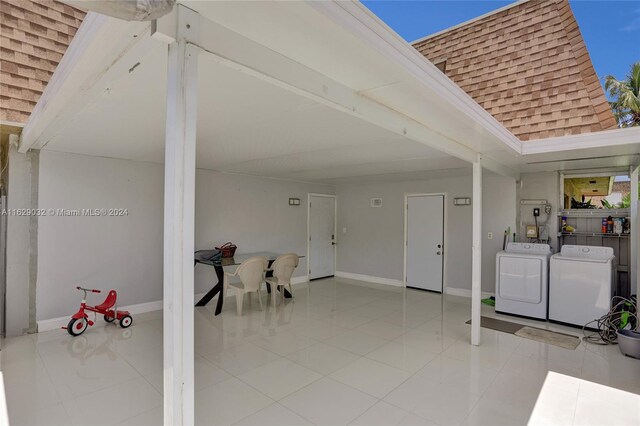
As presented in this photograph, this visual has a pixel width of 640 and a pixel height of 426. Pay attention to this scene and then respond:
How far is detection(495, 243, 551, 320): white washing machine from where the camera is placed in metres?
4.65

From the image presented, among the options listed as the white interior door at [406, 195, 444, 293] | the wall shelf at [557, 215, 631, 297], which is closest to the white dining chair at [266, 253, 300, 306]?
the white interior door at [406, 195, 444, 293]

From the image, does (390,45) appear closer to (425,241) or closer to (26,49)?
(26,49)

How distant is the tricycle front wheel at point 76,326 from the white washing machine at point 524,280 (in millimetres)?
5814

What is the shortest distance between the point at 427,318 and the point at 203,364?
3203mm

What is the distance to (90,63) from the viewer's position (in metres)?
1.64

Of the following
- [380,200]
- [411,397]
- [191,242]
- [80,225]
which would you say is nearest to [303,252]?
[380,200]

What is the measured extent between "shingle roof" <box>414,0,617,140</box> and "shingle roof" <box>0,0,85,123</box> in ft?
19.7

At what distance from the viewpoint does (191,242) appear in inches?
46.0

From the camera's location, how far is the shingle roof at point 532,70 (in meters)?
4.35

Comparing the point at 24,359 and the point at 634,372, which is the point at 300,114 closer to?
the point at 24,359

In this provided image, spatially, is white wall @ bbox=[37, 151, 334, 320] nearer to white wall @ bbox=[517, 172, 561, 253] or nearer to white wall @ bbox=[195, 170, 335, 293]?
white wall @ bbox=[195, 170, 335, 293]

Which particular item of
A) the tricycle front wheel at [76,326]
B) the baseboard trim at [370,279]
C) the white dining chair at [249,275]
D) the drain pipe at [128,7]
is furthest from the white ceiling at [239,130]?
the baseboard trim at [370,279]

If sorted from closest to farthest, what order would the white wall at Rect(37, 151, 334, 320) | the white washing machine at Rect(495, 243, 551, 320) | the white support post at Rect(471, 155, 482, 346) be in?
the white support post at Rect(471, 155, 482, 346), the white wall at Rect(37, 151, 334, 320), the white washing machine at Rect(495, 243, 551, 320)

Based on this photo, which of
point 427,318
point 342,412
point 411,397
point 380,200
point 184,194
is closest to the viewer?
point 184,194
